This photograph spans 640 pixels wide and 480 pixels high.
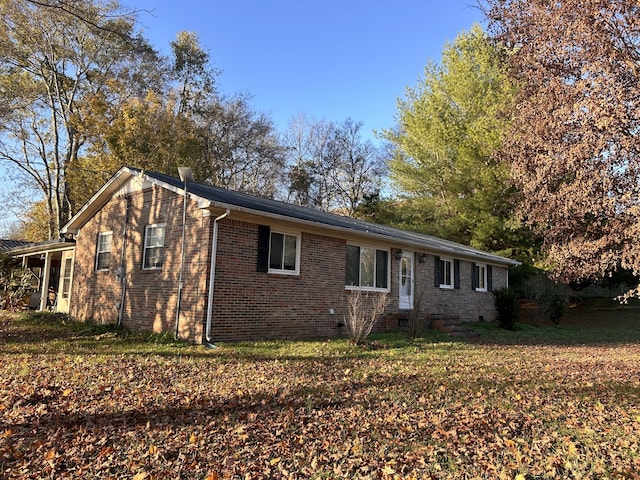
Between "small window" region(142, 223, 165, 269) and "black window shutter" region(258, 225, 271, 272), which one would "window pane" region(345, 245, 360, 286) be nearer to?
"black window shutter" region(258, 225, 271, 272)

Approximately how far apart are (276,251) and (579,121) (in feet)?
23.6

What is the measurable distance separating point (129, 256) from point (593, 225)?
1198 cm

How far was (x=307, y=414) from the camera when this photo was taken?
505cm

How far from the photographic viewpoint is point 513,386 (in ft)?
21.5

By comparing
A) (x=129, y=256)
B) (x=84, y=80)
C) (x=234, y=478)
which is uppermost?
(x=84, y=80)

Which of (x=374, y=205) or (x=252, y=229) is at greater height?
(x=374, y=205)

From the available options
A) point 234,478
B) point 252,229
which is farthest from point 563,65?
point 234,478

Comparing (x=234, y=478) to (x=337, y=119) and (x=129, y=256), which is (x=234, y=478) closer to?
(x=129, y=256)

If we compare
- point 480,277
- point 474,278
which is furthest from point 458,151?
point 474,278

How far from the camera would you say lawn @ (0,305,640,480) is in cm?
378

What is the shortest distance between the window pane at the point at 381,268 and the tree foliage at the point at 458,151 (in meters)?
10.7

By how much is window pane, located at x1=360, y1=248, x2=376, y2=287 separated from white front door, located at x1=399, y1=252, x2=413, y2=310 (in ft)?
4.55

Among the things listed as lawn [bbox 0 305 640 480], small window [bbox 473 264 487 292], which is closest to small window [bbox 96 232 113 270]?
lawn [bbox 0 305 640 480]

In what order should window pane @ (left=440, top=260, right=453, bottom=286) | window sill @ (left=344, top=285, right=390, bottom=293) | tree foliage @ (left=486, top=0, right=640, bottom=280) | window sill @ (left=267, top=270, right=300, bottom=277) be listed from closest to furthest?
tree foliage @ (left=486, top=0, right=640, bottom=280), window sill @ (left=267, top=270, right=300, bottom=277), window sill @ (left=344, top=285, right=390, bottom=293), window pane @ (left=440, top=260, right=453, bottom=286)
